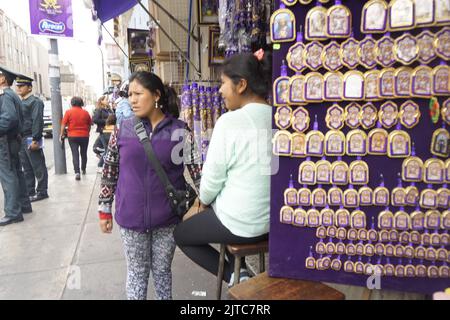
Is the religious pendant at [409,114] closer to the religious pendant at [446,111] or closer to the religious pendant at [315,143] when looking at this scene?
the religious pendant at [446,111]

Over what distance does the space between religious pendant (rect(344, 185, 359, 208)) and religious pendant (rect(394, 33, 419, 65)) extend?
57 centimetres

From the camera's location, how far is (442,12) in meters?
1.35

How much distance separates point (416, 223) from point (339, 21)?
3.03ft

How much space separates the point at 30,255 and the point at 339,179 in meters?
3.61

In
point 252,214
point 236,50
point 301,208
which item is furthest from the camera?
point 236,50

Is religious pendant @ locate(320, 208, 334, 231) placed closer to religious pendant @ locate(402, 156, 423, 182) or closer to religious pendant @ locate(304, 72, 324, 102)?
religious pendant @ locate(402, 156, 423, 182)

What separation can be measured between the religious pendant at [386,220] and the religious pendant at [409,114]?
0.38 meters

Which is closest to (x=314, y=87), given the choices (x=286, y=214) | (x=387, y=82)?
(x=387, y=82)

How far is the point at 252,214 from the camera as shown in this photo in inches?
73.8

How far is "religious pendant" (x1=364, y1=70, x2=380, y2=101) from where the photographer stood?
56.5 inches

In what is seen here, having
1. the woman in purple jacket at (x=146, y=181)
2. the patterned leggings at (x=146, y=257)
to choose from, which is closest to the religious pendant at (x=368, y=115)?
the woman in purple jacket at (x=146, y=181)

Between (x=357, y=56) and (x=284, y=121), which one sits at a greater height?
(x=357, y=56)
